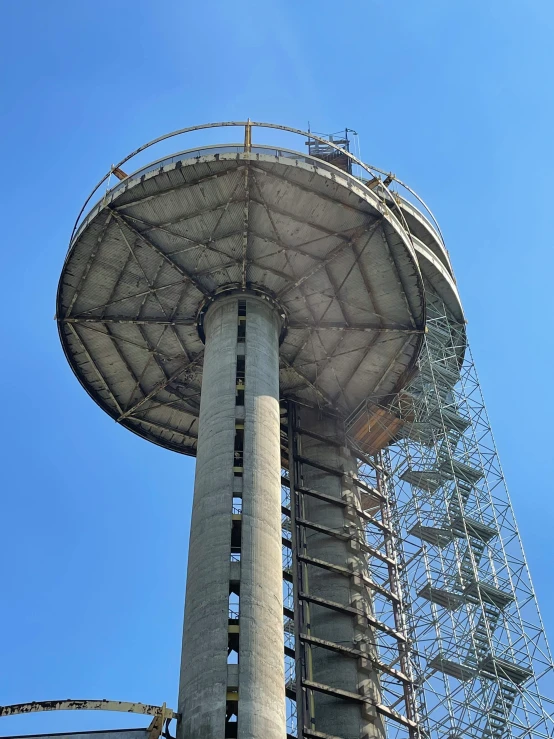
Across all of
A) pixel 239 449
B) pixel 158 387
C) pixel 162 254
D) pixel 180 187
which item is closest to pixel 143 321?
pixel 162 254

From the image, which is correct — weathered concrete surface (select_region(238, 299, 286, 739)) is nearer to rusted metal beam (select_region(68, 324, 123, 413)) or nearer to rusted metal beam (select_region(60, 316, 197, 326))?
rusted metal beam (select_region(60, 316, 197, 326))

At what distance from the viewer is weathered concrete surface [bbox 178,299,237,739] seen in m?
27.2

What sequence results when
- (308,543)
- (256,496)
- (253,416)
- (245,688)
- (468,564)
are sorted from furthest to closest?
1. (308,543)
2. (468,564)
3. (253,416)
4. (256,496)
5. (245,688)

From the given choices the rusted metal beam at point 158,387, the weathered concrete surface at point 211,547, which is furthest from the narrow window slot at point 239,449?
the rusted metal beam at point 158,387

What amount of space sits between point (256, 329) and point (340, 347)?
5790mm

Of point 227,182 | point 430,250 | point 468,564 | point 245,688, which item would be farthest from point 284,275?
point 245,688

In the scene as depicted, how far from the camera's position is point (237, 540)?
103 ft

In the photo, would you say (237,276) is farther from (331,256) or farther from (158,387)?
(158,387)

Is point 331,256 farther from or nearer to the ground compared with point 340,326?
farther from the ground

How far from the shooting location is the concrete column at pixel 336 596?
3575 centimetres

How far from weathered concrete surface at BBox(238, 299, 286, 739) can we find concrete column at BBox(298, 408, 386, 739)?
747 centimetres

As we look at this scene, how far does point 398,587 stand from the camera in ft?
137

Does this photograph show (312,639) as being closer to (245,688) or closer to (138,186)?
(245,688)

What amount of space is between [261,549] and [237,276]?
42.7ft
